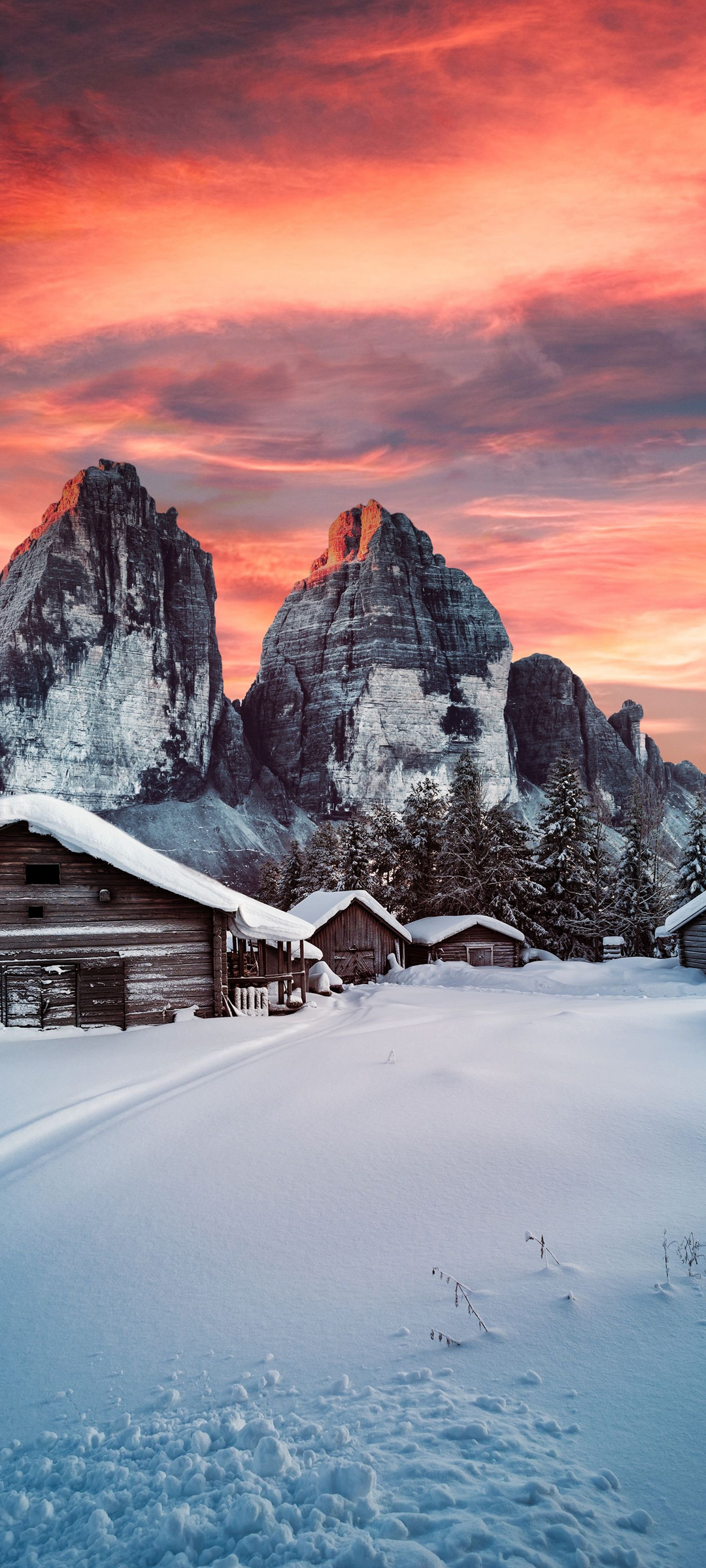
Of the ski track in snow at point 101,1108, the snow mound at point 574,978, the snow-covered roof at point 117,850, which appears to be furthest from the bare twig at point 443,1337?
the snow mound at point 574,978

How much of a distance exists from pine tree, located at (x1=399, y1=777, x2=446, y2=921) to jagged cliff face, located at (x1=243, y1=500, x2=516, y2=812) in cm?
7630

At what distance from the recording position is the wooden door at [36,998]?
54.8 feet

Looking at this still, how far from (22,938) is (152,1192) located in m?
11.1

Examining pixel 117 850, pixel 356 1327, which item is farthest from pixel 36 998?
pixel 356 1327

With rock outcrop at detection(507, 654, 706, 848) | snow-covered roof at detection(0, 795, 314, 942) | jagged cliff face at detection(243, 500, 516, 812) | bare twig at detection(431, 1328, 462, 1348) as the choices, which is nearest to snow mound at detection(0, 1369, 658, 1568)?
bare twig at detection(431, 1328, 462, 1348)

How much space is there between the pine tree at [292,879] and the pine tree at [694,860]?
22.5 m

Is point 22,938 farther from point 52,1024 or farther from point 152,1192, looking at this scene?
point 152,1192

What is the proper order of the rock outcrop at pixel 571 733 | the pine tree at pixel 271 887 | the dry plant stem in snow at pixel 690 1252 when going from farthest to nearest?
the rock outcrop at pixel 571 733 < the pine tree at pixel 271 887 < the dry plant stem in snow at pixel 690 1252

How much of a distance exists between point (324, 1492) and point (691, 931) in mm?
28925

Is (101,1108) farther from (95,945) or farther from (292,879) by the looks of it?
(292,879)

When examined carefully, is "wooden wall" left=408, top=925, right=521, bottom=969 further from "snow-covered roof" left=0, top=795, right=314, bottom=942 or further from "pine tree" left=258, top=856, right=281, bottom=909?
"snow-covered roof" left=0, top=795, right=314, bottom=942

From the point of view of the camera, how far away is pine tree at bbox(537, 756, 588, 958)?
137ft

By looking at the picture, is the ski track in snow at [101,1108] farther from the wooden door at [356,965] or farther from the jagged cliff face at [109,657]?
the jagged cliff face at [109,657]

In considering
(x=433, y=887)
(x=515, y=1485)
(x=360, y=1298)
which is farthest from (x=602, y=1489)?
(x=433, y=887)
